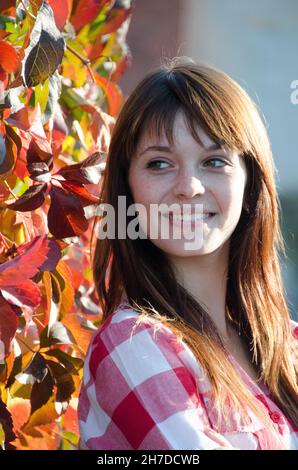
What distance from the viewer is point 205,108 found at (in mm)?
1335

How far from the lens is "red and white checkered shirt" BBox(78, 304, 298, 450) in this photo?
1.14m

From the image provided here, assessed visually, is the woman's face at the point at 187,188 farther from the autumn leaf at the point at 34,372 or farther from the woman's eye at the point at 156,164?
the autumn leaf at the point at 34,372

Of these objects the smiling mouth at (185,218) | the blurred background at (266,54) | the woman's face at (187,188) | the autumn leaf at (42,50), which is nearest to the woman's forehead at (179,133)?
the woman's face at (187,188)

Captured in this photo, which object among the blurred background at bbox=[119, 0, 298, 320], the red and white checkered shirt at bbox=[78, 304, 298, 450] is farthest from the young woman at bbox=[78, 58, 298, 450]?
the blurred background at bbox=[119, 0, 298, 320]

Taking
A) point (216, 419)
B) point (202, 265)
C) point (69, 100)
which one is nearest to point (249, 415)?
point (216, 419)

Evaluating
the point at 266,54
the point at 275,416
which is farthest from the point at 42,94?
the point at 266,54

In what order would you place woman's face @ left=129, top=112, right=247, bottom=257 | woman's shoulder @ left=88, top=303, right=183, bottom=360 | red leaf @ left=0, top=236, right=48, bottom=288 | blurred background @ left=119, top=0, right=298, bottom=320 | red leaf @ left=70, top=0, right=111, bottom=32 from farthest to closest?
1. blurred background @ left=119, top=0, right=298, bottom=320
2. red leaf @ left=70, top=0, right=111, bottom=32
3. woman's face @ left=129, top=112, right=247, bottom=257
4. woman's shoulder @ left=88, top=303, right=183, bottom=360
5. red leaf @ left=0, top=236, right=48, bottom=288

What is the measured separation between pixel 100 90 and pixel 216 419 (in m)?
0.73

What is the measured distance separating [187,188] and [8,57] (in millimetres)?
337

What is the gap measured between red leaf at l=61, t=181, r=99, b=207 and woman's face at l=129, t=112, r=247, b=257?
0.12 meters

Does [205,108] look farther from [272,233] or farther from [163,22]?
[163,22]

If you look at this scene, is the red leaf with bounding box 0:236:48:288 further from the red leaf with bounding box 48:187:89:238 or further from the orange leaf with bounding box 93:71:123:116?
the orange leaf with bounding box 93:71:123:116

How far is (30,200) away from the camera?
117 cm

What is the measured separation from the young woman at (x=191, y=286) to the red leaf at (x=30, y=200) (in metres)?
0.21
